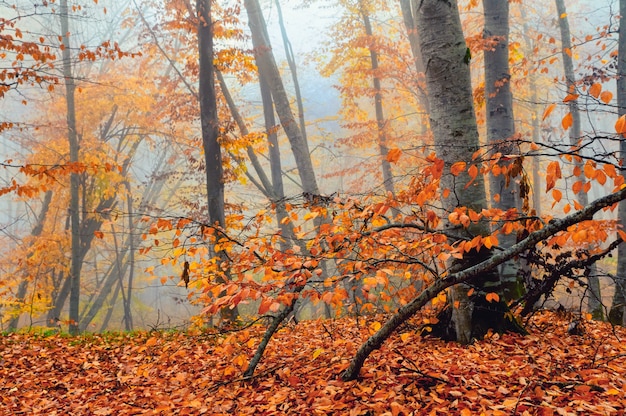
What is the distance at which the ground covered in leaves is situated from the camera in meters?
3.01

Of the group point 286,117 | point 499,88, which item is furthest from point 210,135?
point 499,88

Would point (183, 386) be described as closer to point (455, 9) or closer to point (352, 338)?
point (352, 338)

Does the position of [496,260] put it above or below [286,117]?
below

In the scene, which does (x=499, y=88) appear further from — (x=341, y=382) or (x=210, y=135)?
(x=341, y=382)

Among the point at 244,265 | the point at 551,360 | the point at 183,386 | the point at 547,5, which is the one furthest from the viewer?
the point at 547,5

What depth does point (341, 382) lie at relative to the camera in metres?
3.49

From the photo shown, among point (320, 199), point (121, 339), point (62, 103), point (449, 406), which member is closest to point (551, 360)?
point (449, 406)

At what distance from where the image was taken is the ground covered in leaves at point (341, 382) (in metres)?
3.01

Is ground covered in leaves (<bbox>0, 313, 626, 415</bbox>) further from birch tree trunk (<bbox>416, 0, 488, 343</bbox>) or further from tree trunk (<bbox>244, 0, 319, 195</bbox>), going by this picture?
tree trunk (<bbox>244, 0, 319, 195</bbox>)

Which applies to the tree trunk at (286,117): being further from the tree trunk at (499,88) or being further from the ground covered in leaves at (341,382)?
the ground covered in leaves at (341,382)

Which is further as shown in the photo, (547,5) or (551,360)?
(547,5)

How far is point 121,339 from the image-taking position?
6996 mm

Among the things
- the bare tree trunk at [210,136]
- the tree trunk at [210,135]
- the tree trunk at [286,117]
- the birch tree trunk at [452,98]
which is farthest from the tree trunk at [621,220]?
the tree trunk at [210,135]

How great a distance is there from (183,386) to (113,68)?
48.8ft
